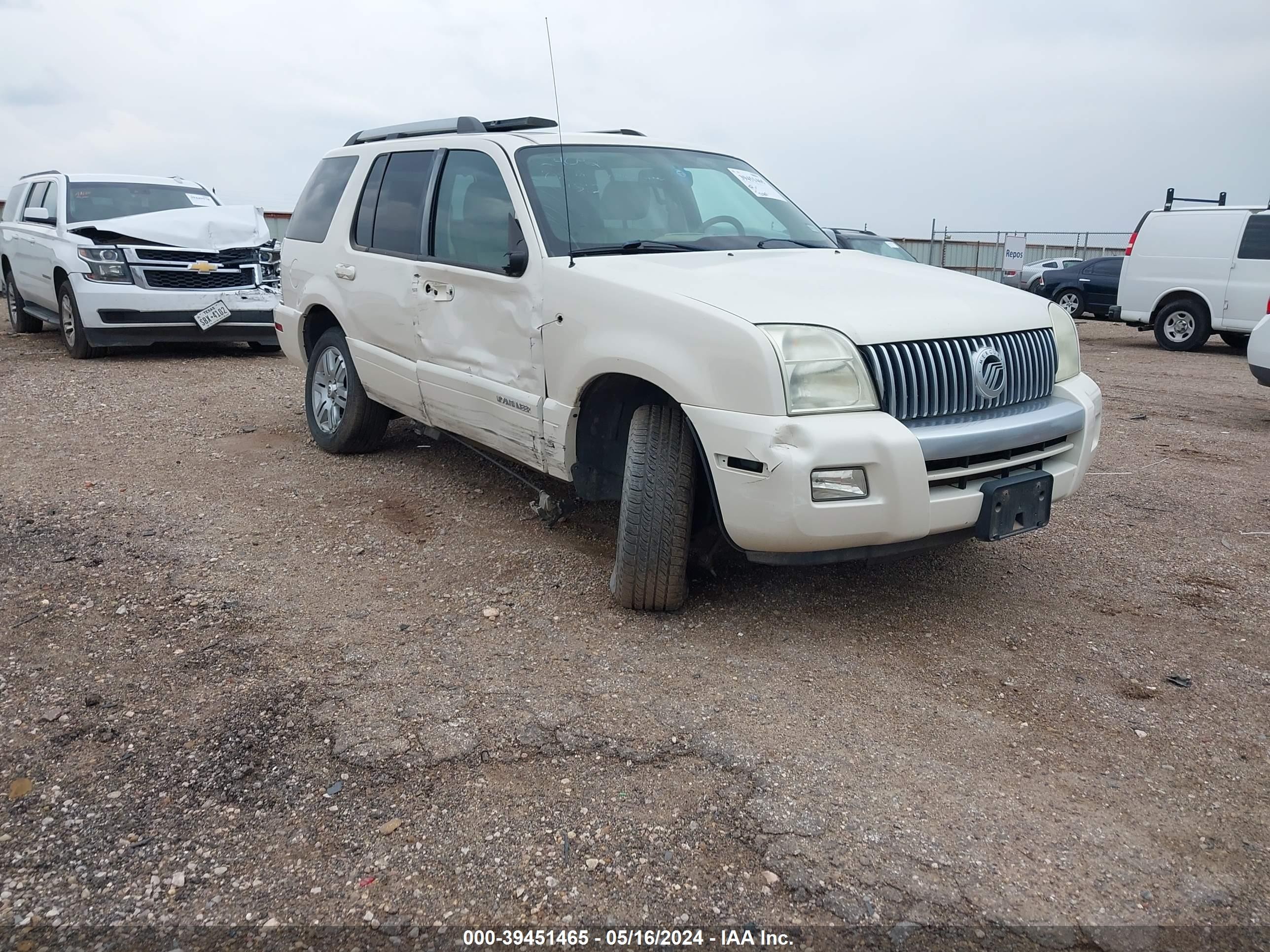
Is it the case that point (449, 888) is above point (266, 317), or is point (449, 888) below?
below

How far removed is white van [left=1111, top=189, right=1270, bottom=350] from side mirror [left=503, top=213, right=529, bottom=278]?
440 inches

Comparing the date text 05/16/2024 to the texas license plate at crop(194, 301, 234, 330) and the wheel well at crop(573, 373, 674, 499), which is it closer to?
the wheel well at crop(573, 373, 674, 499)

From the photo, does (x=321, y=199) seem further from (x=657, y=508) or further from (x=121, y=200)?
(x=121, y=200)

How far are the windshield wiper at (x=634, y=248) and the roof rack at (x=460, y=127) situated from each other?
1.12 meters

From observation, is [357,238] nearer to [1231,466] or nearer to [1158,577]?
[1158,577]

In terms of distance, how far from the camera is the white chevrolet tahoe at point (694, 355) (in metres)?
3.19

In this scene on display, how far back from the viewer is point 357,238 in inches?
215

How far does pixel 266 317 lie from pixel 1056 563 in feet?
26.4

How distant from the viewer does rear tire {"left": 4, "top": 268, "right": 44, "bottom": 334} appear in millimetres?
11750

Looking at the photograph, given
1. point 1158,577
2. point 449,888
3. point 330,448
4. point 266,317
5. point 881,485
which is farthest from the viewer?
point 266,317

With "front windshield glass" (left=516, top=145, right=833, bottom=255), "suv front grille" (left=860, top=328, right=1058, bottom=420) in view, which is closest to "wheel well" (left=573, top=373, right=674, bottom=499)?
"front windshield glass" (left=516, top=145, right=833, bottom=255)

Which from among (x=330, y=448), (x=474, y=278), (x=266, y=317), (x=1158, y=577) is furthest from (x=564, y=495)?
(x=266, y=317)

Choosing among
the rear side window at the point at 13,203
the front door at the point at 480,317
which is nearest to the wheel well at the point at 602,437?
the front door at the point at 480,317

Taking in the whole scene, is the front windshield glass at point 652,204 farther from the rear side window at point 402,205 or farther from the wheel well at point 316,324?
the wheel well at point 316,324
